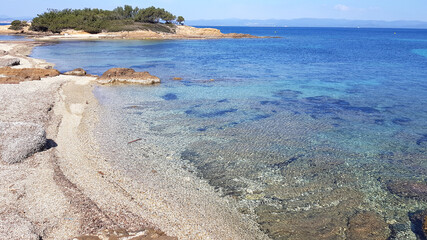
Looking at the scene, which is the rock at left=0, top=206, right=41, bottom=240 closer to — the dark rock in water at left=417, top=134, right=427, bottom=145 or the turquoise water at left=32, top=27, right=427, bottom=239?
the turquoise water at left=32, top=27, right=427, bottom=239

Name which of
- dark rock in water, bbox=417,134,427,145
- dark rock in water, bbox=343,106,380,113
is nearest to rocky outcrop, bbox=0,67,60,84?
dark rock in water, bbox=343,106,380,113

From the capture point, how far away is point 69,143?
1127cm

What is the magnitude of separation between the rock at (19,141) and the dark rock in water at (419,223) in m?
10.5

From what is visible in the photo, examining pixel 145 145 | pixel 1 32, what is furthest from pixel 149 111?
pixel 1 32

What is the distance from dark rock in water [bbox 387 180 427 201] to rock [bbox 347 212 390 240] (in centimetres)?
158

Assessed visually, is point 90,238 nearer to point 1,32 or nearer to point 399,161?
point 399,161

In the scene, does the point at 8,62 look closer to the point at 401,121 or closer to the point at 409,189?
the point at 401,121

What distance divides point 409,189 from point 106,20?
326 feet

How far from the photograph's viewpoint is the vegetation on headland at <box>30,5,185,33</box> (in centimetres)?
8681

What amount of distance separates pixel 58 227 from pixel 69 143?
215 inches

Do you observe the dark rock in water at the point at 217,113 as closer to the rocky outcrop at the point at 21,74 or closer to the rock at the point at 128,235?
the rock at the point at 128,235

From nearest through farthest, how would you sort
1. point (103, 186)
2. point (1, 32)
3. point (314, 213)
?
point (314, 213), point (103, 186), point (1, 32)

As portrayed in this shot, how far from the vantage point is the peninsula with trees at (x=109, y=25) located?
8425cm

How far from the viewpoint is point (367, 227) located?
7.17 meters
